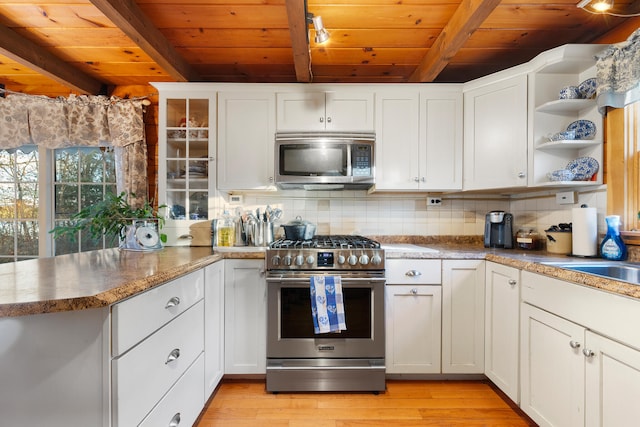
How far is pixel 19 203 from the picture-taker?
2721 millimetres

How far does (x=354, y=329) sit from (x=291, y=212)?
110cm

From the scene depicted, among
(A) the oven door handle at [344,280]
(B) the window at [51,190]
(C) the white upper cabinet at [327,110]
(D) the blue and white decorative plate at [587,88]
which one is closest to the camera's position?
(D) the blue and white decorative plate at [587,88]

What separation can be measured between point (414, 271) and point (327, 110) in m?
1.32

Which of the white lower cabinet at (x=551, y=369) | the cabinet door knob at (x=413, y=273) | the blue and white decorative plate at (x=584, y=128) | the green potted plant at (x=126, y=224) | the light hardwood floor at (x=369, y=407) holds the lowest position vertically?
the light hardwood floor at (x=369, y=407)

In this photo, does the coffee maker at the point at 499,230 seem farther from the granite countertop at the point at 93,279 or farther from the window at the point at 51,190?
the window at the point at 51,190

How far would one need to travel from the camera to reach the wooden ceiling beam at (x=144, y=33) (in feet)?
4.94

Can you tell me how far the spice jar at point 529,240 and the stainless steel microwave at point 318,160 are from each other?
1.16 metres

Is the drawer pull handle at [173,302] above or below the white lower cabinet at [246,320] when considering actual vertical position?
above

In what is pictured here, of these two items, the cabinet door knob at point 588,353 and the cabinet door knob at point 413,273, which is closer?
the cabinet door knob at point 588,353

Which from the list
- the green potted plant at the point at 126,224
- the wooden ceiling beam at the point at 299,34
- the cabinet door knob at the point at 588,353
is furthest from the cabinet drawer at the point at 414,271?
the green potted plant at the point at 126,224

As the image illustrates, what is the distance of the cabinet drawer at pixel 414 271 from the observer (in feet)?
6.50

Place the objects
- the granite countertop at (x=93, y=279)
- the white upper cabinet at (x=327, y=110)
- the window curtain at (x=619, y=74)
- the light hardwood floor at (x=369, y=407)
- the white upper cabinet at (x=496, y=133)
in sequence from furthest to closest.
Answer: the white upper cabinet at (x=327, y=110) → the white upper cabinet at (x=496, y=133) → the light hardwood floor at (x=369, y=407) → the window curtain at (x=619, y=74) → the granite countertop at (x=93, y=279)

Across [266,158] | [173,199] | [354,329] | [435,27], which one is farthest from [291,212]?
[435,27]

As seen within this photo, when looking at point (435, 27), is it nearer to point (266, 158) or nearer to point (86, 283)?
point (266, 158)
